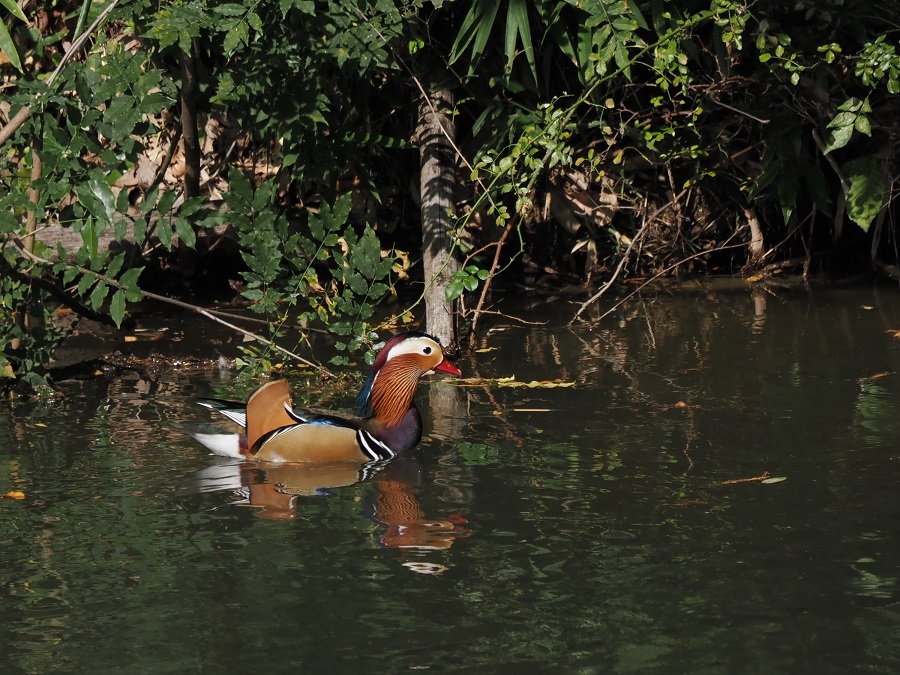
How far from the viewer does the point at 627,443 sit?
19.3 ft

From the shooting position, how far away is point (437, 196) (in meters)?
8.11

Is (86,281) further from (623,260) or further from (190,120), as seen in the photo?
(623,260)

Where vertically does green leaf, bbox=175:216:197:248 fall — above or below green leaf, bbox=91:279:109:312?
above

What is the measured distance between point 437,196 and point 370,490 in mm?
3091

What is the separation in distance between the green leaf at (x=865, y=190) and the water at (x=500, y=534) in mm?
1400

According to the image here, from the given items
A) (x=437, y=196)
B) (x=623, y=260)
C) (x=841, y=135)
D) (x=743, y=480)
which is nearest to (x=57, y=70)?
(x=437, y=196)

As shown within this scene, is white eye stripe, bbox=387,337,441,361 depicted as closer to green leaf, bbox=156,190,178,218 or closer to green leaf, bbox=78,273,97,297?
green leaf, bbox=156,190,178,218

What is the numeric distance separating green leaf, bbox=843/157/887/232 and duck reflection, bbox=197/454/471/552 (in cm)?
416

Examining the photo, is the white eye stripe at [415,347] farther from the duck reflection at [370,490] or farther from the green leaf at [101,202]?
the green leaf at [101,202]

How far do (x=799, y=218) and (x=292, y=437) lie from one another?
18.4ft

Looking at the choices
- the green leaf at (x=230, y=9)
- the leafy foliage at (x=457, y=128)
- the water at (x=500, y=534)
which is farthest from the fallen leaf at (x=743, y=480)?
the green leaf at (x=230, y=9)

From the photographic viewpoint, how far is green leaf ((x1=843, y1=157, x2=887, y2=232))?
8.46 m

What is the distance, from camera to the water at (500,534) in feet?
12.5

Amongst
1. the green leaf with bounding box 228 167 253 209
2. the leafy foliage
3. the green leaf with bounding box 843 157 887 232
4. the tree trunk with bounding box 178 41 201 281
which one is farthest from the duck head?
the green leaf with bounding box 843 157 887 232
